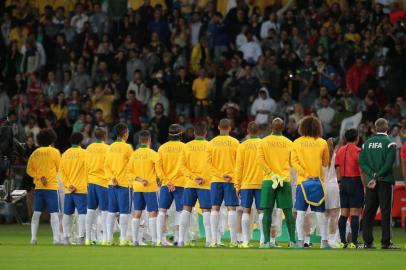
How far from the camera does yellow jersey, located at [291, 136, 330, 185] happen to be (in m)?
23.6

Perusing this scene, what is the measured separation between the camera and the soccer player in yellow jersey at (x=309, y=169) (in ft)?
77.5

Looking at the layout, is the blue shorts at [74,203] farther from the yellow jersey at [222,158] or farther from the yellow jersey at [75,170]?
the yellow jersey at [222,158]

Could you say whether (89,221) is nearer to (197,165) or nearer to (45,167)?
(45,167)

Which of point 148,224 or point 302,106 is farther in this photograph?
point 302,106

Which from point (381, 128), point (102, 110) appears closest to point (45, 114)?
point (102, 110)

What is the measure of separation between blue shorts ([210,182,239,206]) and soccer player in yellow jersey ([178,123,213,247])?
0.14 metres

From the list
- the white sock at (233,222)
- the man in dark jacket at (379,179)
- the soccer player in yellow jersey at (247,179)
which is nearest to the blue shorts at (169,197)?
the white sock at (233,222)

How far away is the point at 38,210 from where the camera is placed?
83.1 feet

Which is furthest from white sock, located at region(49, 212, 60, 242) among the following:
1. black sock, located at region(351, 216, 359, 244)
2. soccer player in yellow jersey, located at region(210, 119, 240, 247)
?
black sock, located at region(351, 216, 359, 244)

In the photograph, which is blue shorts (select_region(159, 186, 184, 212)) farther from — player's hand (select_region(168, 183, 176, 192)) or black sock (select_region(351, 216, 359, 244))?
black sock (select_region(351, 216, 359, 244))

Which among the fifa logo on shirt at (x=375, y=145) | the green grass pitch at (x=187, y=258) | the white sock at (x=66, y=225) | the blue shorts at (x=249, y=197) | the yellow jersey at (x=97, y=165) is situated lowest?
the green grass pitch at (x=187, y=258)

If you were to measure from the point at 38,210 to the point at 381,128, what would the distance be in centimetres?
723

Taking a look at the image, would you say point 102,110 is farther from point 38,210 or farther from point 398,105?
point 38,210

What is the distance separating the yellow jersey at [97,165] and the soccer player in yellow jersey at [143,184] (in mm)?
745
